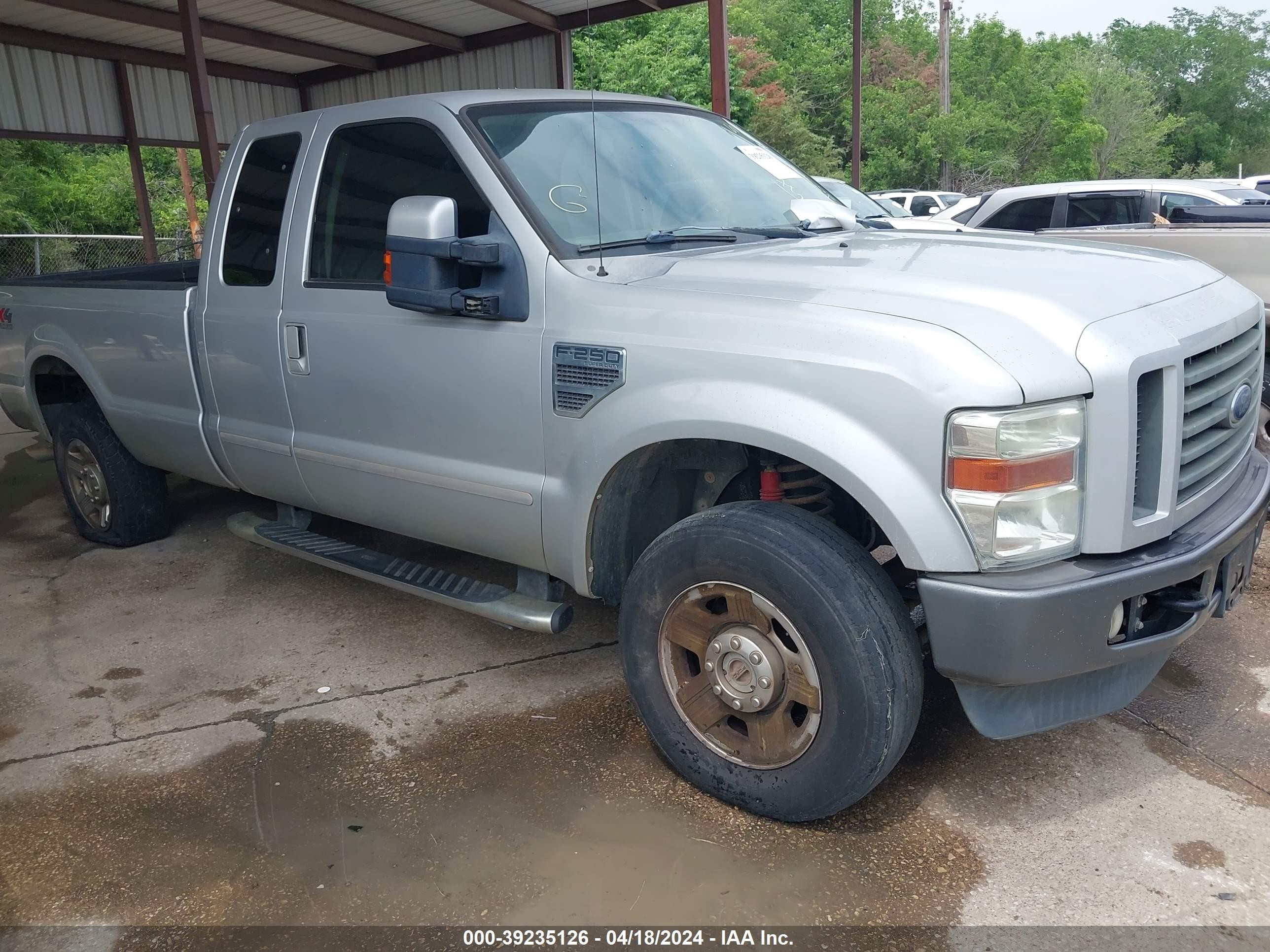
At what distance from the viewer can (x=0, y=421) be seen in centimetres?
918

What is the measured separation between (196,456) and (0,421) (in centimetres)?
613

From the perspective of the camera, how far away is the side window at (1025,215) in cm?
873

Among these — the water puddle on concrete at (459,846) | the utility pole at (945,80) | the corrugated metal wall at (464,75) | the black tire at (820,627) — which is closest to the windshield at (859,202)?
the black tire at (820,627)

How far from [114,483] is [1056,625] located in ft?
14.8

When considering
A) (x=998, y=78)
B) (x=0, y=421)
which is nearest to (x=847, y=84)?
(x=998, y=78)

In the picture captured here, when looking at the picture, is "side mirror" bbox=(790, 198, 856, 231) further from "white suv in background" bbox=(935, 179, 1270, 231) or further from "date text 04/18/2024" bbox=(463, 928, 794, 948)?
"white suv in background" bbox=(935, 179, 1270, 231)

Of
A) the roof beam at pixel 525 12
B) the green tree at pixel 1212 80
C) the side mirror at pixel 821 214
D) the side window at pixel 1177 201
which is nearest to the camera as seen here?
the side mirror at pixel 821 214

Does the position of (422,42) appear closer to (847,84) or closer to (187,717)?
(187,717)

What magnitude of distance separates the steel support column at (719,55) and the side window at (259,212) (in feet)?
20.2

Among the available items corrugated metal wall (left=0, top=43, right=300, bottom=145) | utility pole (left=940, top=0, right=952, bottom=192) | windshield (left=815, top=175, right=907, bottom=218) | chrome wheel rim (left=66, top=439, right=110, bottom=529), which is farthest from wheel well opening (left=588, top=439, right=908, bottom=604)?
utility pole (left=940, top=0, right=952, bottom=192)

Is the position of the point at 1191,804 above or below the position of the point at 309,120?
below

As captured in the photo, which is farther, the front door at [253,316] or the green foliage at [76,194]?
the green foliage at [76,194]

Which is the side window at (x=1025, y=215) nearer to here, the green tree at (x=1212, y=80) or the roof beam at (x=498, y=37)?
the roof beam at (x=498, y=37)

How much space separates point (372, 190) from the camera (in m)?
3.56
